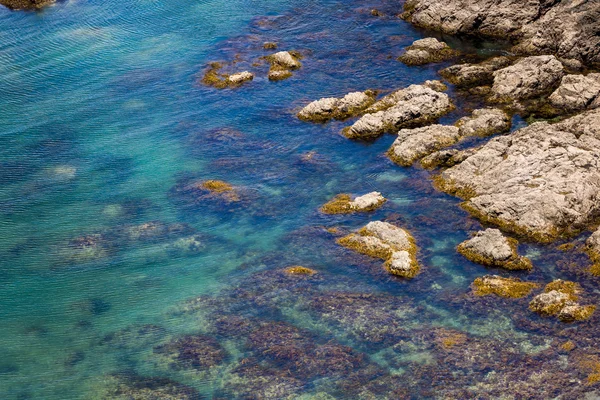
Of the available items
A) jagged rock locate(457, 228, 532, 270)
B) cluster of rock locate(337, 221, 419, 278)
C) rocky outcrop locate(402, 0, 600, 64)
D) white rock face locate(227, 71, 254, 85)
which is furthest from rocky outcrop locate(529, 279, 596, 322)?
white rock face locate(227, 71, 254, 85)

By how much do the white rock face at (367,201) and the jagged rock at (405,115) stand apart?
10381 millimetres

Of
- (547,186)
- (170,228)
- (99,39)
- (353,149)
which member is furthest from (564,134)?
(99,39)

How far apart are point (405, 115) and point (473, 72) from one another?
437 inches

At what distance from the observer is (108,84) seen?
71438 mm

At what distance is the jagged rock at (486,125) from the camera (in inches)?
2199

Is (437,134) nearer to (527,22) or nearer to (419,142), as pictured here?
(419,142)

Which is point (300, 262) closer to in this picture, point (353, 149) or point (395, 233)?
point (395, 233)

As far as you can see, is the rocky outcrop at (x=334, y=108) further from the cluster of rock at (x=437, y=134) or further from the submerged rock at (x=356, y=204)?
the submerged rock at (x=356, y=204)

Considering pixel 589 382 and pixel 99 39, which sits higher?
pixel 99 39

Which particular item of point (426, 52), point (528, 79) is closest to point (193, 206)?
point (426, 52)

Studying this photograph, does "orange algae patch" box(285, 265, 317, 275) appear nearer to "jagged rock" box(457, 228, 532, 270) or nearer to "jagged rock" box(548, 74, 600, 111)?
"jagged rock" box(457, 228, 532, 270)

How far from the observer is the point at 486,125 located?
184 ft

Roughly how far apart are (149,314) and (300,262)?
10795 millimetres

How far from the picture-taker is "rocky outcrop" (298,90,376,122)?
62.0 meters
